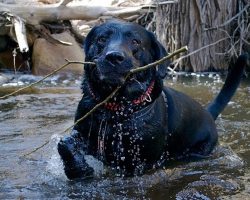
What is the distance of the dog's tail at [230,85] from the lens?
4.66 metres

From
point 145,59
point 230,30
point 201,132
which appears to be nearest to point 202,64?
point 230,30

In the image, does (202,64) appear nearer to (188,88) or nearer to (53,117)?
(188,88)

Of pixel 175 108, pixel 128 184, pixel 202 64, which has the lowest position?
pixel 202 64

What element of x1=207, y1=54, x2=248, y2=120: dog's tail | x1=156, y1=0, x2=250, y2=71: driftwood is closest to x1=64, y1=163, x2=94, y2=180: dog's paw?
x1=207, y1=54, x2=248, y2=120: dog's tail

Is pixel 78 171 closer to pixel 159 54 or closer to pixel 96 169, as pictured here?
pixel 96 169

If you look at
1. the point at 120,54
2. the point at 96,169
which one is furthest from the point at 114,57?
the point at 96,169

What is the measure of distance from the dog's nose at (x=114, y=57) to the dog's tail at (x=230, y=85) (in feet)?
4.94

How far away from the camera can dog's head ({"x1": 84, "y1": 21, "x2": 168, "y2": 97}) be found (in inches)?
136

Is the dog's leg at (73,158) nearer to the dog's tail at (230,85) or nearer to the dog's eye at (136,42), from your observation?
the dog's eye at (136,42)

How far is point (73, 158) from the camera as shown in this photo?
3711 mm

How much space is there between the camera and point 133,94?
3840 millimetres

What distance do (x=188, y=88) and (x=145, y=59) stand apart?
3670mm

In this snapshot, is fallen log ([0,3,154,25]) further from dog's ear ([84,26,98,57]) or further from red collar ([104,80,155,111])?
red collar ([104,80,155,111])

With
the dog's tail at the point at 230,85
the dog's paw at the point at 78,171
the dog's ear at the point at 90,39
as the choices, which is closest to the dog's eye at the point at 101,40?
the dog's ear at the point at 90,39
